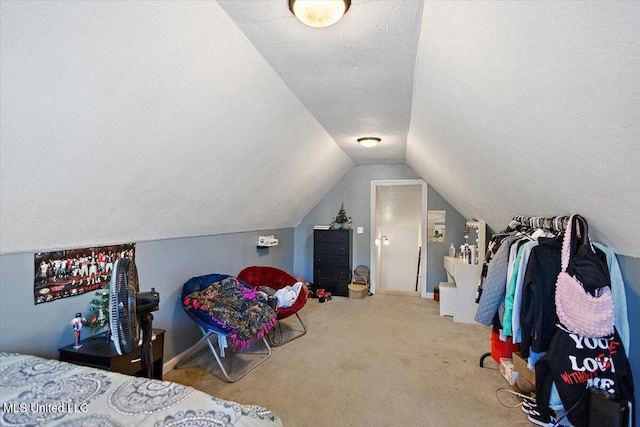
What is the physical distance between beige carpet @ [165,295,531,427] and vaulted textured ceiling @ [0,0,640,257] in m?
1.47

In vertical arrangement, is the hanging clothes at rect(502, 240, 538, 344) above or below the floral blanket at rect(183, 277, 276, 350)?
above

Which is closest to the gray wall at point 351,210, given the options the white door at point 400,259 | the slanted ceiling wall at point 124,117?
the white door at point 400,259

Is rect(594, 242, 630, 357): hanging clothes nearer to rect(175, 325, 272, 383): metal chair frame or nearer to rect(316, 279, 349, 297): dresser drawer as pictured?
rect(175, 325, 272, 383): metal chair frame

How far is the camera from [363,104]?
282 centimetres

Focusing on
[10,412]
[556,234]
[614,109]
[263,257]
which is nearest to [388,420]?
[556,234]

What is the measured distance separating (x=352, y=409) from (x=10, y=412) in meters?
1.92

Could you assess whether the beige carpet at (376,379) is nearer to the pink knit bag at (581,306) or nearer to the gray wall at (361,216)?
the pink knit bag at (581,306)

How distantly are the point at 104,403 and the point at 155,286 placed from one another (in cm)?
163

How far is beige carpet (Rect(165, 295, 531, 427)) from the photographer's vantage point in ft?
7.39

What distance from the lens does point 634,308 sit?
1730 mm

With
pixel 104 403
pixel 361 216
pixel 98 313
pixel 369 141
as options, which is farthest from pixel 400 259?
pixel 104 403

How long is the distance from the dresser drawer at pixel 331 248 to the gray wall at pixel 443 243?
148 centimetres

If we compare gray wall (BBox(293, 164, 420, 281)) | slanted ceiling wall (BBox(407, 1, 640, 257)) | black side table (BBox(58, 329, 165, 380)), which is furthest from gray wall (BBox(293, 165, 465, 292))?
black side table (BBox(58, 329, 165, 380))

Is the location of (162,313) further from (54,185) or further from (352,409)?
(352,409)
